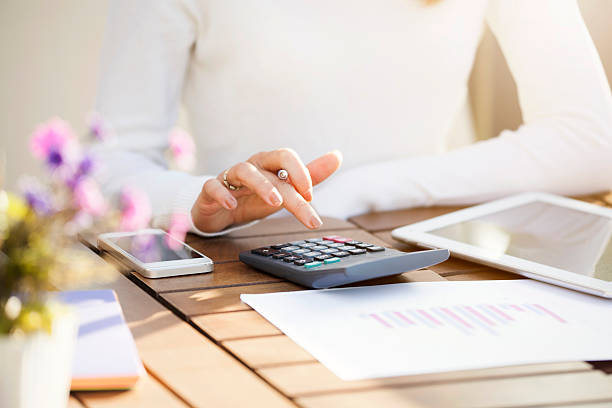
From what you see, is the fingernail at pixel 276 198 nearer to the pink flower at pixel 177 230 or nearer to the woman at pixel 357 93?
the pink flower at pixel 177 230

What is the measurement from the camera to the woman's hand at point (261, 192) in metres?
0.96

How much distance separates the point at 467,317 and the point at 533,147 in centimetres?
80

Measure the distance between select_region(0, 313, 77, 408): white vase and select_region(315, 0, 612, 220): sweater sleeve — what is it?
81cm

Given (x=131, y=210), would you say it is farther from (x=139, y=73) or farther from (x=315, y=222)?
(x=139, y=73)

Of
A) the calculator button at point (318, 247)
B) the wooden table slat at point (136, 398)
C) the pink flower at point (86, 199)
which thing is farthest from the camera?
the calculator button at point (318, 247)

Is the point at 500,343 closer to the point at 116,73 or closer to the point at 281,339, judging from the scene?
the point at 281,339

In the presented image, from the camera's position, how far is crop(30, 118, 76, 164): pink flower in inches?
15.6

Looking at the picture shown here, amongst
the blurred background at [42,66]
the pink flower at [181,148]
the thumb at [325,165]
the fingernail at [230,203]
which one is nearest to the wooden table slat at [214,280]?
the fingernail at [230,203]

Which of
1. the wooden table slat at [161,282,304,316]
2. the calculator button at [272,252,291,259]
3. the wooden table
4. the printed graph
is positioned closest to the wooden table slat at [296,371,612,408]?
the wooden table

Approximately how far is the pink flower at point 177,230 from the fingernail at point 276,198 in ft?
0.37

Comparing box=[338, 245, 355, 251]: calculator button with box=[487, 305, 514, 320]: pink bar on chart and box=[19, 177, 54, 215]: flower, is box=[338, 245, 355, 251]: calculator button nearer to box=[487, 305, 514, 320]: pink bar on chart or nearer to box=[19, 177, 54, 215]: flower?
box=[487, 305, 514, 320]: pink bar on chart

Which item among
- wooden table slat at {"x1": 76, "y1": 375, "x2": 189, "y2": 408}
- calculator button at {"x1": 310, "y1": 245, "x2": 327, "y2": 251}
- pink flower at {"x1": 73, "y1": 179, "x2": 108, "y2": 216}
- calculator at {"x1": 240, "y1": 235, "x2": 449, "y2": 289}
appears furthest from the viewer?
calculator button at {"x1": 310, "y1": 245, "x2": 327, "y2": 251}

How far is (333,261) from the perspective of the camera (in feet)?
2.72

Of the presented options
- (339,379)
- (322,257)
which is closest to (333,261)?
(322,257)
